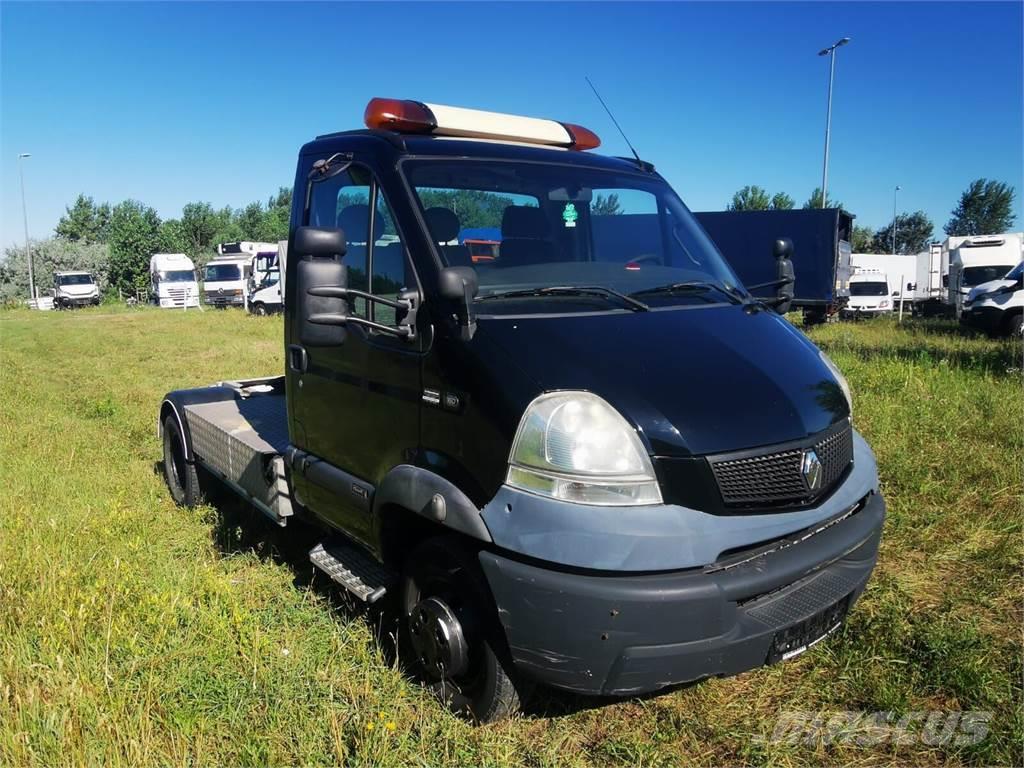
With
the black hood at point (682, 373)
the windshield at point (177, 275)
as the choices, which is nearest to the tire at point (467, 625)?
the black hood at point (682, 373)

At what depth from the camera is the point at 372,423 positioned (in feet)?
11.7

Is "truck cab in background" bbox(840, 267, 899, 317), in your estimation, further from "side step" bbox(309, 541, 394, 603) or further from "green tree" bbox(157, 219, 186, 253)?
"green tree" bbox(157, 219, 186, 253)

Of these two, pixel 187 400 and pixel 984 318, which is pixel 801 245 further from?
pixel 187 400

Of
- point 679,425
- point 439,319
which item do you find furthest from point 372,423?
point 679,425

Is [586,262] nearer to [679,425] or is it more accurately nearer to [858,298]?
[679,425]

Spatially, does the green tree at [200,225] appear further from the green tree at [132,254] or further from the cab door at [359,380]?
the cab door at [359,380]

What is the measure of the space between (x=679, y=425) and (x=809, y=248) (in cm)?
2127

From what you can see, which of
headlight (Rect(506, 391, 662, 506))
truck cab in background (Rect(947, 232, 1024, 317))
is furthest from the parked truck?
truck cab in background (Rect(947, 232, 1024, 317))

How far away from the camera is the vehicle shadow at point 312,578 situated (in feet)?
11.0

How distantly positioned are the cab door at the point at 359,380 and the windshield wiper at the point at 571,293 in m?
0.39

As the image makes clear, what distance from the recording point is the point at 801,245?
22.1 meters

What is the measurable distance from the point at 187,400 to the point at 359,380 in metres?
3.18

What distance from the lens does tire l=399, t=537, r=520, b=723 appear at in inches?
116

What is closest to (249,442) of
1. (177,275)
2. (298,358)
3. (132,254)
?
(298,358)
